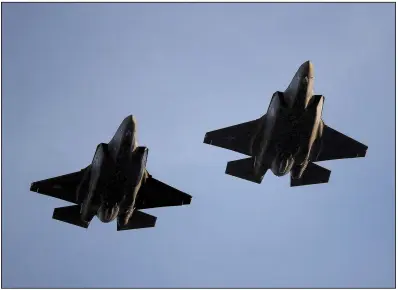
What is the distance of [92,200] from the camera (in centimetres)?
6072

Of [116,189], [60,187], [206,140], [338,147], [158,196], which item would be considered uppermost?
[338,147]

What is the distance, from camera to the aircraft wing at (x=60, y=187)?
207 ft

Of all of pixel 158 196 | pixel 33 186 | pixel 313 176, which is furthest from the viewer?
pixel 313 176

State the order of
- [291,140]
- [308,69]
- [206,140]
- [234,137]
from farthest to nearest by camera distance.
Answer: [206,140] → [234,137] → [291,140] → [308,69]

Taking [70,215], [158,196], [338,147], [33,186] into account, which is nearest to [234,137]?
[158,196]

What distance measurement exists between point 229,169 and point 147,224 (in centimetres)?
904

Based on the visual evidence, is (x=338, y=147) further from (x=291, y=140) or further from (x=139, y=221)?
(x=139, y=221)

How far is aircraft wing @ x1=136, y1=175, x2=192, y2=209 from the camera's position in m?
64.2

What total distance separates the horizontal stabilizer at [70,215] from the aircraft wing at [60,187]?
5.34 feet

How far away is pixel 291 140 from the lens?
197 feet

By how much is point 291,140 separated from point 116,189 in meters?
15.0

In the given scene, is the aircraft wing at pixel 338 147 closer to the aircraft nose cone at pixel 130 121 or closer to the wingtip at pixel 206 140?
the wingtip at pixel 206 140

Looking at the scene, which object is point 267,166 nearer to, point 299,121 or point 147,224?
point 299,121

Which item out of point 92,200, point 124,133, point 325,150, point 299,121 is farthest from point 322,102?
point 92,200
